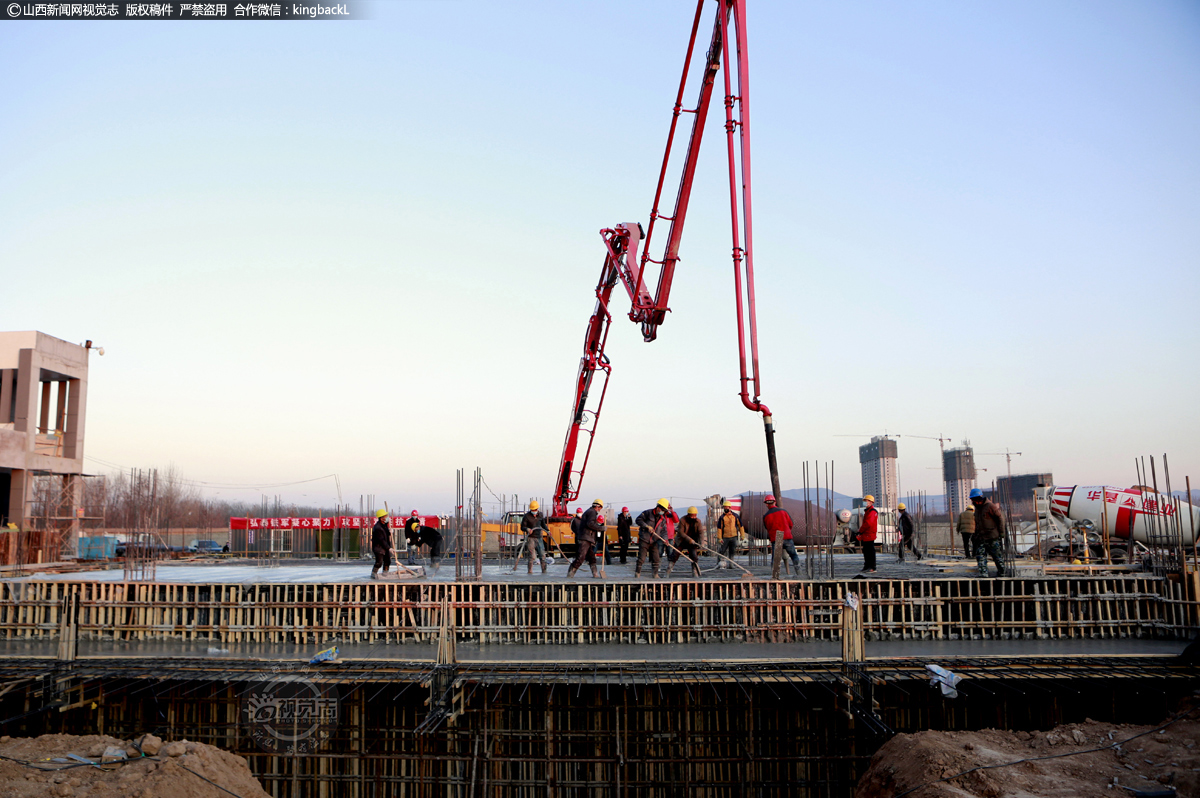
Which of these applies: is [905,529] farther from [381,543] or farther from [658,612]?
[381,543]

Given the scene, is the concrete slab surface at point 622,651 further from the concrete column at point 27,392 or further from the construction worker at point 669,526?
the concrete column at point 27,392

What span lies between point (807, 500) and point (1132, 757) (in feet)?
24.1

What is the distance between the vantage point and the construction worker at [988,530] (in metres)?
14.1

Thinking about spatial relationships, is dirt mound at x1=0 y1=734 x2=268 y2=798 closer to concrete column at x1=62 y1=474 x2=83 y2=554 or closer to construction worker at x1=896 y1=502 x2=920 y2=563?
construction worker at x1=896 y1=502 x2=920 y2=563

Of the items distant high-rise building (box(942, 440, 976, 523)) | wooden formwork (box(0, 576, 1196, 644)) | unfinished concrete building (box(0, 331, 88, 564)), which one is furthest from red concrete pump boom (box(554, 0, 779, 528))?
distant high-rise building (box(942, 440, 976, 523))

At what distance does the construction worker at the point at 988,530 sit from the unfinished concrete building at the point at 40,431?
28.6 m

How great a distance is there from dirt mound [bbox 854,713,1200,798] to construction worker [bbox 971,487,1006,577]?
4.15 metres

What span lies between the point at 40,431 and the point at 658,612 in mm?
30724

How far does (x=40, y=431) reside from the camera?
3238 centimetres

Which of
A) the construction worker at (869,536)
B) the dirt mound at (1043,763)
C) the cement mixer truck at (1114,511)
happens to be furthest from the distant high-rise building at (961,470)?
the dirt mound at (1043,763)

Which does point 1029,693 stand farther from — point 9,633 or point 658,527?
point 9,633

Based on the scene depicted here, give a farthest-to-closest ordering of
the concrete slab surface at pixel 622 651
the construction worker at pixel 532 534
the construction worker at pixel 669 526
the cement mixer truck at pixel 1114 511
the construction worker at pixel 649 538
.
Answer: the cement mixer truck at pixel 1114 511, the construction worker at pixel 532 534, the construction worker at pixel 669 526, the construction worker at pixel 649 538, the concrete slab surface at pixel 622 651

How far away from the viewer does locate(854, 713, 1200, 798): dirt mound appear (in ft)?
27.5

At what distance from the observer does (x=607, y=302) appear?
23625mm
